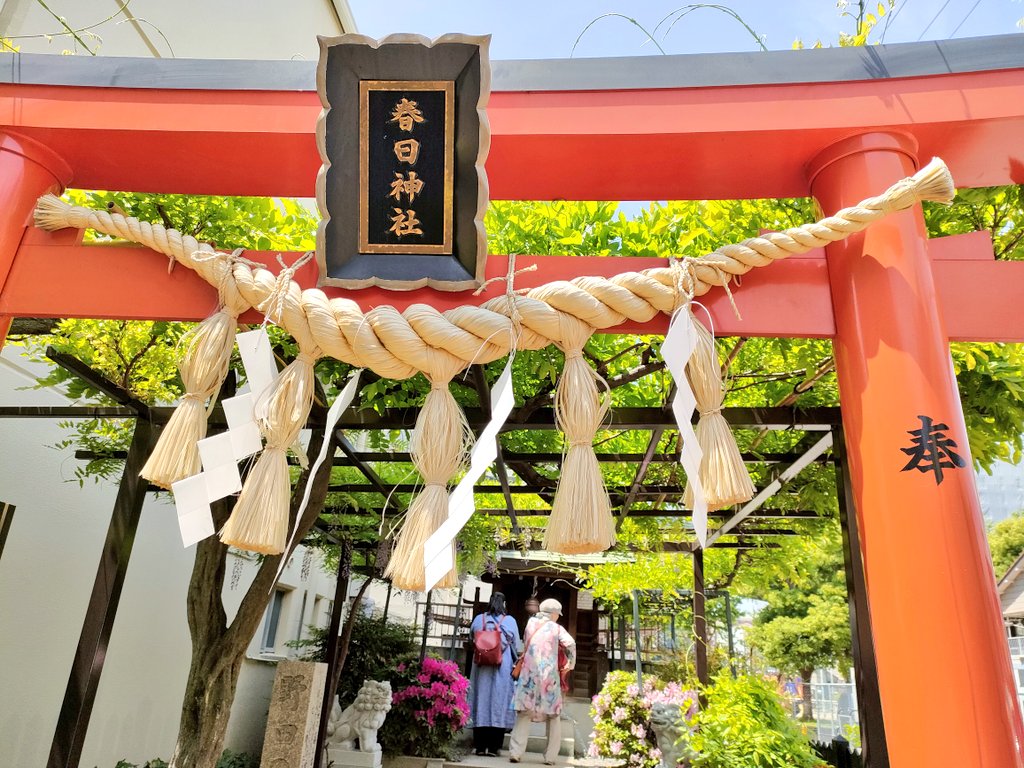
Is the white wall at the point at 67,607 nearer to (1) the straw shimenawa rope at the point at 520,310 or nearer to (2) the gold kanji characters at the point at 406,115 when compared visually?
(1) the straw shimenawa rope at the point at 520,310

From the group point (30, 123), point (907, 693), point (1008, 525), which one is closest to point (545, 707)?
point (907, 693)

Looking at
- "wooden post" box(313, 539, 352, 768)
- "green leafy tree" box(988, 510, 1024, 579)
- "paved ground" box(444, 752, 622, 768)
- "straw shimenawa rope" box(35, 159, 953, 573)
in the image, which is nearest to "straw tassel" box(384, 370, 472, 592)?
"straw shimenawa rope" box(35, 159, 953, 573)

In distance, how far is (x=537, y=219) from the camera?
3096 mm

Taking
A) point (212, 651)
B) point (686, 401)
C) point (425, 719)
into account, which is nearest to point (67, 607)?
point (212, 651)

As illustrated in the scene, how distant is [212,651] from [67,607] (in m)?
2.12

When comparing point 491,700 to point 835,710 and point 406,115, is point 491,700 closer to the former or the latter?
point 835,710

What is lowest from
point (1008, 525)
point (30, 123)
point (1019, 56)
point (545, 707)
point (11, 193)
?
point (545, 707)

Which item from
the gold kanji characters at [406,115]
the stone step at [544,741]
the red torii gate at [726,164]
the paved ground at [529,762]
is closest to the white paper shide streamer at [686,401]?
the red torii gate at [726,164]

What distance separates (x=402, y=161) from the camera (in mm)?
1916

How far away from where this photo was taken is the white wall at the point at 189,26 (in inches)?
154

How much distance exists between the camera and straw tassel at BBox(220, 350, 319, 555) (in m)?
1.62

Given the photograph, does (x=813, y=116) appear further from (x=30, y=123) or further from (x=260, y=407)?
(x=30, y=123)

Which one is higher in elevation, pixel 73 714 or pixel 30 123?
pixel 30 123

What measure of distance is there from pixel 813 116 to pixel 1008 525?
23.0 metres
